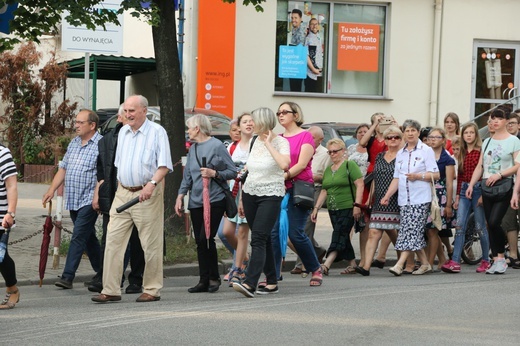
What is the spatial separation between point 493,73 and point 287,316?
2077 cm

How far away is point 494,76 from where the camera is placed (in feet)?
94.9

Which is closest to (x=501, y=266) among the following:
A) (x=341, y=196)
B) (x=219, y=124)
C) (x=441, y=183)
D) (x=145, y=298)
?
(x=441, y=183)

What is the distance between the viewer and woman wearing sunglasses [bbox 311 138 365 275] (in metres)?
13.0

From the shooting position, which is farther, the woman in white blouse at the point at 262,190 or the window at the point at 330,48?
the window at the point at 330,48

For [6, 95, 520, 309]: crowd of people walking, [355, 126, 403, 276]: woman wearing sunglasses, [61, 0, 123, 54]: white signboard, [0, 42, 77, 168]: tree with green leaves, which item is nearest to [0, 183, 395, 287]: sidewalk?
[6, 95, 520, 309]: crowd of people walking

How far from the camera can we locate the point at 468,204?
13602 mm

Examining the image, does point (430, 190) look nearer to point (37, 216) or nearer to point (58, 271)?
point (58, 271)

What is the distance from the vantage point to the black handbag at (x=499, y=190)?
13.1 metres

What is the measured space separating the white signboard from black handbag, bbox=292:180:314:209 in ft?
18.3

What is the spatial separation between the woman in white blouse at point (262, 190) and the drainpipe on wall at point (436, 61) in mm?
18194

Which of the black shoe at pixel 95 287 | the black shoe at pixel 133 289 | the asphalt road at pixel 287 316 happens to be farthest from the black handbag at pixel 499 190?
the black shoe at pixel 95 287

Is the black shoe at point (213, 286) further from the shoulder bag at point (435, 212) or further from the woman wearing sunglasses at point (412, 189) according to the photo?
the shoulder bag at point (435, 212)

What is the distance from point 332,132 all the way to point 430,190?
8282 millimetres

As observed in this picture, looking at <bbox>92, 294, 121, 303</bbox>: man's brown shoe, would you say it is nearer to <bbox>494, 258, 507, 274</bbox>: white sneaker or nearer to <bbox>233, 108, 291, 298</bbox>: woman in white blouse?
<bbox>233, 108, 291, 298</bbox>: woman in white blouse
